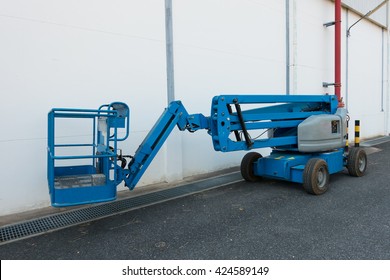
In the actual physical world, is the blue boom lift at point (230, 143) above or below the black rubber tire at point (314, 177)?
above

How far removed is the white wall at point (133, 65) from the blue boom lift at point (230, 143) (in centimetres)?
45

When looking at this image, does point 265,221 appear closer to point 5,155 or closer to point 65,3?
point 5,155

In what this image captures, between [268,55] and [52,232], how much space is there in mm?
6882

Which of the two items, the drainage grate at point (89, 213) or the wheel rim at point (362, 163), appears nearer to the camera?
the drainage grate at point (89, 213)

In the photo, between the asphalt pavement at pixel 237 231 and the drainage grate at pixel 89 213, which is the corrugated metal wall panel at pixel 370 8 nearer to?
the asphalt pavement at pixel 237 231

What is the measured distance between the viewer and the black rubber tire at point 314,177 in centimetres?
509

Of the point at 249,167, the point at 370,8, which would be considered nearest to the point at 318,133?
the point at 249,167

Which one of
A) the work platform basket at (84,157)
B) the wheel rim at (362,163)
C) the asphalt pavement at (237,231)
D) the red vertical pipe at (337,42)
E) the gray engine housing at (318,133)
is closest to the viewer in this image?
the asphalt pavement at (237,231)

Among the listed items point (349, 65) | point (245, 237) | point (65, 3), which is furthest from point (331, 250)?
point (349, 65)

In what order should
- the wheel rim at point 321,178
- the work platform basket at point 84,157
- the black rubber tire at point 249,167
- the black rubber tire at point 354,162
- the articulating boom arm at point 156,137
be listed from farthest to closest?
the black rubber tire at point 354,162
the black rubber tire at point 249,167
the wheel rim at point 321,178
the articulating boom arm at point 156,137
the work platform basket at point 84,157

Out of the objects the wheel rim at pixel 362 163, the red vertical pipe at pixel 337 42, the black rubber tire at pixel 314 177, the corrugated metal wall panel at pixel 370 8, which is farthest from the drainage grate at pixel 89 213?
the corrugated metal wall panel at pixel 370 8

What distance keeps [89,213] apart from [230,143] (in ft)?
7.84

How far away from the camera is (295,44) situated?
9.19 meters

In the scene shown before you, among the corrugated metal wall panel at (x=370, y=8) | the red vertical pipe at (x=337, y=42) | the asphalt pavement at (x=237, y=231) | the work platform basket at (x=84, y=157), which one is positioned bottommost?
the asphalt pavement at (x=237, y=231)
